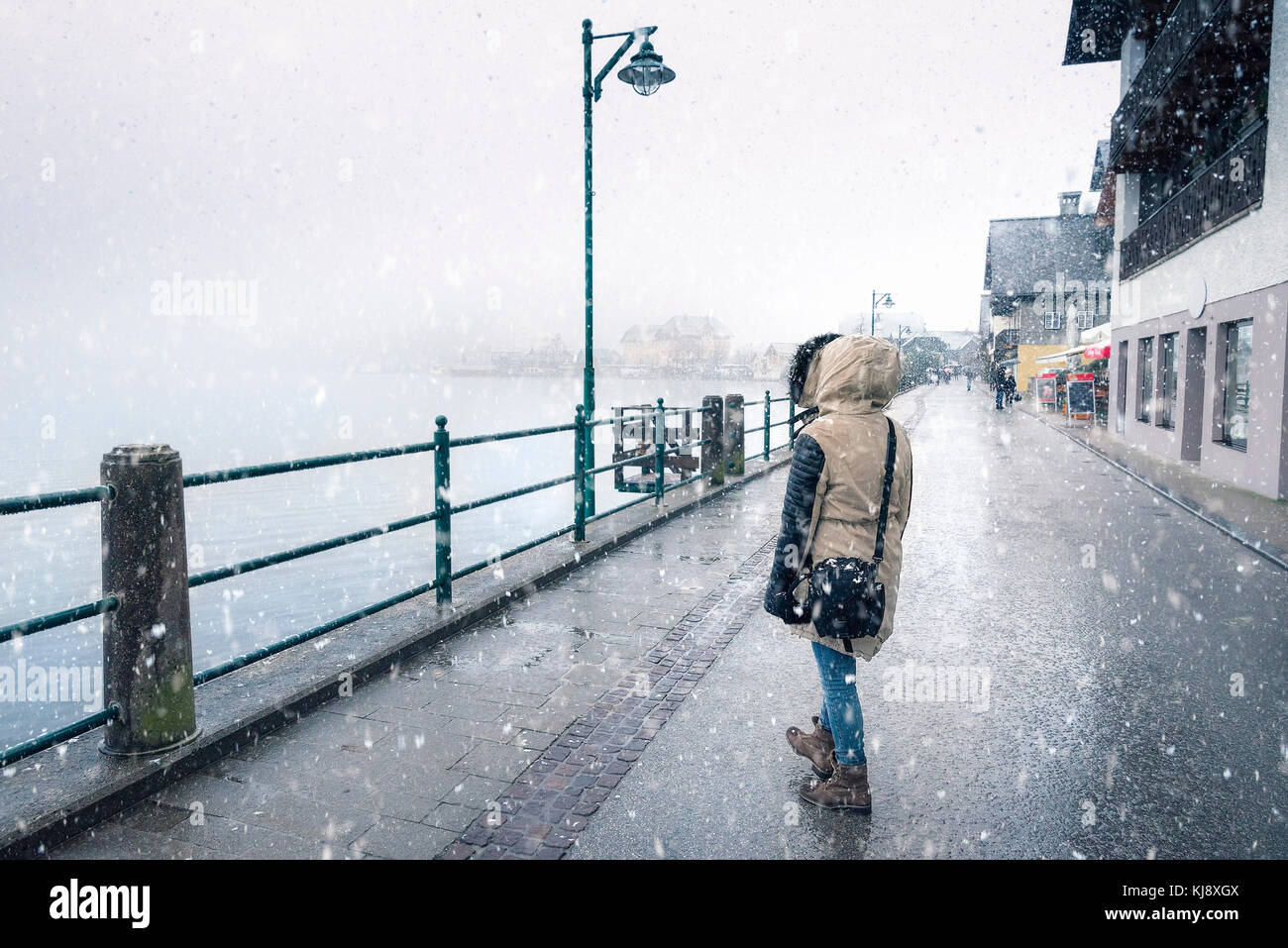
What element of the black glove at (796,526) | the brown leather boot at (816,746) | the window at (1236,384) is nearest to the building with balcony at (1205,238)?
the window at (1236,384)

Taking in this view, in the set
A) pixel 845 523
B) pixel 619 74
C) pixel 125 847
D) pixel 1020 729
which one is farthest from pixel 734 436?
pixel 125 847

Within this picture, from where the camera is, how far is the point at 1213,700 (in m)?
4.61

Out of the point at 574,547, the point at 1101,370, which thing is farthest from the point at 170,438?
the point at 574,547

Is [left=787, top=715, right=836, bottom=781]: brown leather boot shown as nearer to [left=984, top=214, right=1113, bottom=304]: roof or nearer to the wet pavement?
the wet pavement

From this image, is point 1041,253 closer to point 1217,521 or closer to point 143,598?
point 1217,521

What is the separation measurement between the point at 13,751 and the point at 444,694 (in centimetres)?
184

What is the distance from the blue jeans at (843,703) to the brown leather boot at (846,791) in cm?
3

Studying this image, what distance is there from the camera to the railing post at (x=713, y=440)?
13008mm

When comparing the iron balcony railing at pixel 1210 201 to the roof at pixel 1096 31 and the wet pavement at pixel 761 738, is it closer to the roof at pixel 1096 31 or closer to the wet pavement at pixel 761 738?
the roof at pixel 1096 31

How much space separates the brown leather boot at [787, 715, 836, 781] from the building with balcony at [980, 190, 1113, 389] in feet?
168

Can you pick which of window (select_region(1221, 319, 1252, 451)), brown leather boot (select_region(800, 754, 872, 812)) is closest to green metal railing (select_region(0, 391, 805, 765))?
brown leather boot (select_region(800, 754, 872, 812))

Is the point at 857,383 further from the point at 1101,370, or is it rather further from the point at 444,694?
the point at 1101,370

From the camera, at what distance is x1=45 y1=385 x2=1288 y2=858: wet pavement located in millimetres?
3221

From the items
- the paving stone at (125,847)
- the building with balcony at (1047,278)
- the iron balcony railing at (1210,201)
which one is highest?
the building with balcony at (1047,278)
